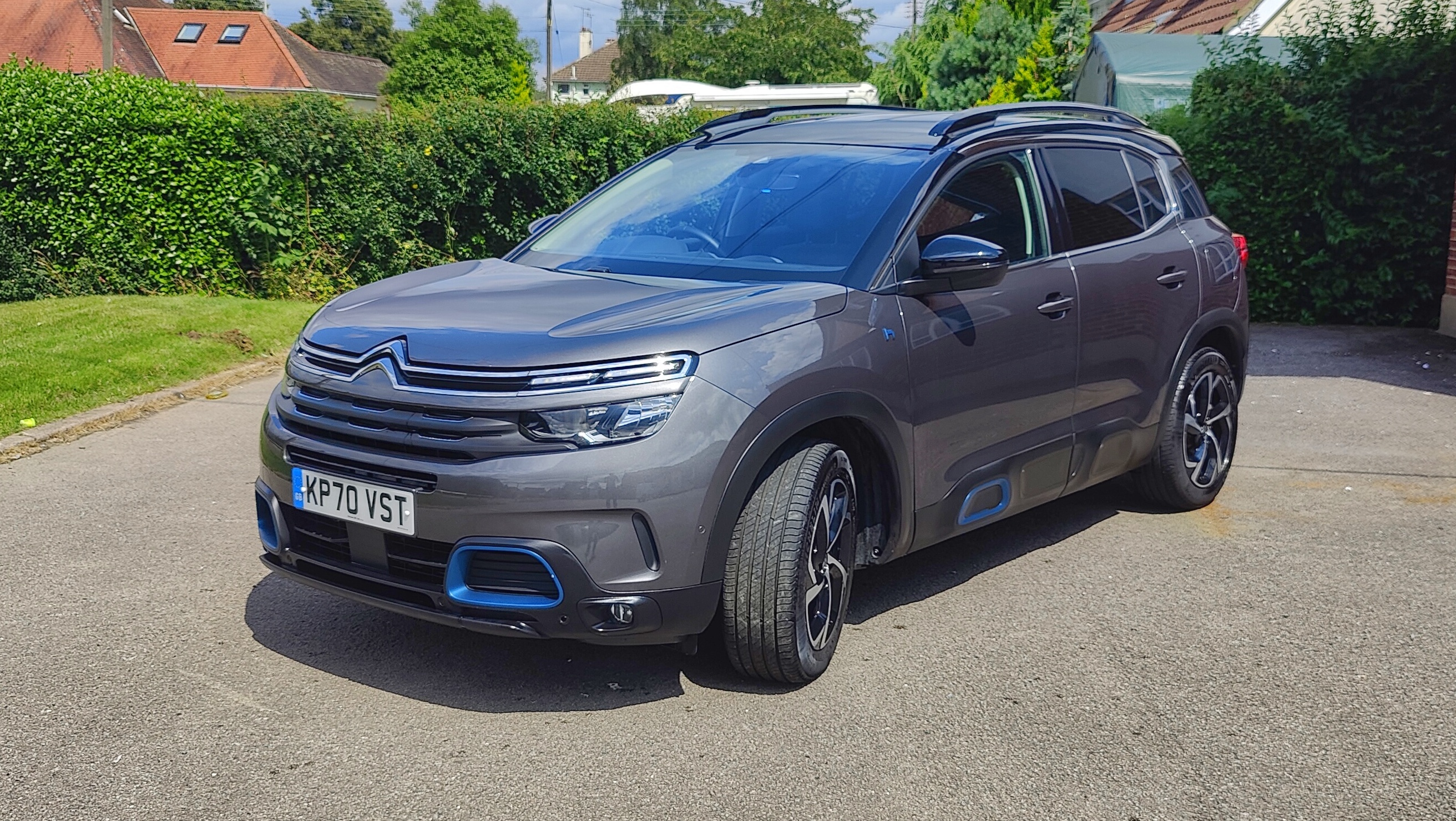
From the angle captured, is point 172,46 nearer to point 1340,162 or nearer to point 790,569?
point 1340,162

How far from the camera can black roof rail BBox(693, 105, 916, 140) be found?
5750mm

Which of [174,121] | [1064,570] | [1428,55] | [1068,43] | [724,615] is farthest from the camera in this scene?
[1068,43]

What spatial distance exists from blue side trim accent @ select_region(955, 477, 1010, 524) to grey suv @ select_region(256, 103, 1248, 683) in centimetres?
1

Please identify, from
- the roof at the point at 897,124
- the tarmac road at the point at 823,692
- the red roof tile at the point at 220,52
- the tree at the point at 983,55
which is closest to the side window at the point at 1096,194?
the roof at the point at 897,124

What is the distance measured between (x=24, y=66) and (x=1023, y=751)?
12.8 m

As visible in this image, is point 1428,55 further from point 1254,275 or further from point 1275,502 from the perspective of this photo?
point 1275,502

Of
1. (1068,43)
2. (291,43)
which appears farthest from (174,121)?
(291,43)

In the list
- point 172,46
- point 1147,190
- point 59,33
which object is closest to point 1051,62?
point 1147,190

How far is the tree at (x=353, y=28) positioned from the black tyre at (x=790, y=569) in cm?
10232

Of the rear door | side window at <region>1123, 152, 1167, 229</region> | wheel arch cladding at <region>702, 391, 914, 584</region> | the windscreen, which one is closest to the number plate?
wheel arch cladding at <region>702, 391, 914, 584</region>

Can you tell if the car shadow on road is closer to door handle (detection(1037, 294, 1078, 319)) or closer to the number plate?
the number plate

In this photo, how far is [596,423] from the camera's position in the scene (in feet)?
11.7

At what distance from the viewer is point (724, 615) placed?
3859 mm

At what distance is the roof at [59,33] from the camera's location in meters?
50.1
